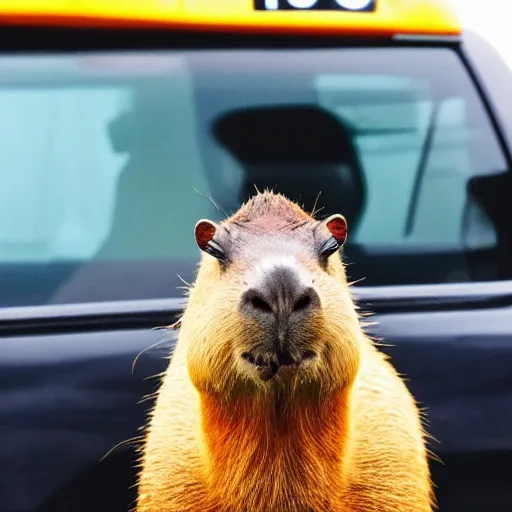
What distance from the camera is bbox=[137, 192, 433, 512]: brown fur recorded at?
1.62 metres

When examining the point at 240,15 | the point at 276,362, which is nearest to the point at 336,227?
the point at 276,362

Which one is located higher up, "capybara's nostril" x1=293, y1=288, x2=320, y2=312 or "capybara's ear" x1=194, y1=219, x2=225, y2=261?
"capybara's ear" x1=194, y1=219, x2=225, y2=261

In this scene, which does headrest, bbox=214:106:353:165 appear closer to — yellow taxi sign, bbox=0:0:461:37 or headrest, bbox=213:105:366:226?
headrest, bbox=213:105:366:226

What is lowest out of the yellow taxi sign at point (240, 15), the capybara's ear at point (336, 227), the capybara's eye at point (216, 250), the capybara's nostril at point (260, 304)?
the capybara's nostril at point (260, 304)

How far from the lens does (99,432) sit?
171cm

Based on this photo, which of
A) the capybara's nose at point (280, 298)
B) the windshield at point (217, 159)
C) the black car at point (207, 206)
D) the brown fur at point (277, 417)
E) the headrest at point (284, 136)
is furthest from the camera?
the headrest at point (284, 136)

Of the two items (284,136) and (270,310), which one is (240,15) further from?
(270,310)

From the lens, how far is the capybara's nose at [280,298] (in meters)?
1.49

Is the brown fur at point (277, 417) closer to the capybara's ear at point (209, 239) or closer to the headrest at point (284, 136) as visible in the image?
the capybara's ear at point (209, 239)

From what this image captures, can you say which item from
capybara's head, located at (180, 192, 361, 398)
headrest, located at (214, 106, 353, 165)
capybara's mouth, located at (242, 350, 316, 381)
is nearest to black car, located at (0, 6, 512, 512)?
headrest, located at (214, 106, 353, 165)

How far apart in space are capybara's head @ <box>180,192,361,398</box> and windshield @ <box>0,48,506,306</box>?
19 cm

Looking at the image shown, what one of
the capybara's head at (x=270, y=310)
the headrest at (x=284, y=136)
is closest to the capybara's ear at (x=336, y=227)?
the capybara's head at (x=270, y=310)

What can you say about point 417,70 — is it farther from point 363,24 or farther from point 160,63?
point 160,63

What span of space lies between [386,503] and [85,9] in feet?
4.86
